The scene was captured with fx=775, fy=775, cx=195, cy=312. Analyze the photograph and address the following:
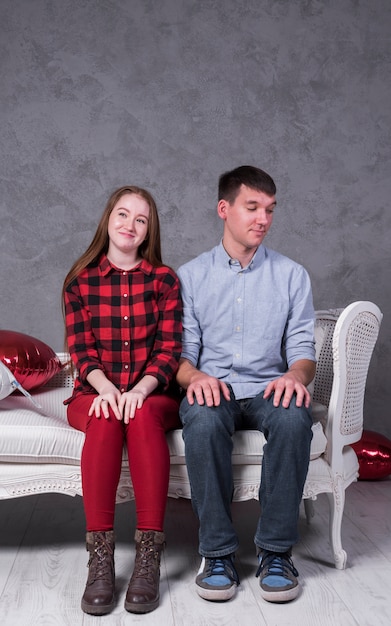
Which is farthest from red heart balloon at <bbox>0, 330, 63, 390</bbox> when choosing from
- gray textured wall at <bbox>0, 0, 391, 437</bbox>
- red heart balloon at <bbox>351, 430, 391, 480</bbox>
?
red heart balloon at <bbox>351, 430, 391, 480</bbox>

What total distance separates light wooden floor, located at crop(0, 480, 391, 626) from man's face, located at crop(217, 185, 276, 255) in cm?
91

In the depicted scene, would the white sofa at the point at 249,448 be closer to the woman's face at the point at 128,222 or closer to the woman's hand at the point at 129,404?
the woman's hand at the point at 129,404

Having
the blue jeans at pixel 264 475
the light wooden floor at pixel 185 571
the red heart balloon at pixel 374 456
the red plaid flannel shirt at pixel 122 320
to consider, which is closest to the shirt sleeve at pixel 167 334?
the red plaid flannel shirt at pixel 122 320

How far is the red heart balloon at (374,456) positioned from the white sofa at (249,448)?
88cm

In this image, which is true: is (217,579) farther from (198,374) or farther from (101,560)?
(198,374)

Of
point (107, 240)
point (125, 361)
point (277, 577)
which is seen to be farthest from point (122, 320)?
point (277, 577)

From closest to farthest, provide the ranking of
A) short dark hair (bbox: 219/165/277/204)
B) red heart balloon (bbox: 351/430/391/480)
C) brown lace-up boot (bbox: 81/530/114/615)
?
brown lace-up boot (bbox: 81/530/114/615) → short dark hair (bbox: 219/165/277/204) → red heart balloon (bbox: 351/430/391/480)

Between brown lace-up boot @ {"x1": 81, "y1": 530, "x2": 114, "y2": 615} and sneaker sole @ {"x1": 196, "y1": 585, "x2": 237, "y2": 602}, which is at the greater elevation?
brown lace-up boot @ {"x1": 81, "y1": 530, "x2": 114, "y2": 615}

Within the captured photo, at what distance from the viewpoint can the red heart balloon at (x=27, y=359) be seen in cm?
245

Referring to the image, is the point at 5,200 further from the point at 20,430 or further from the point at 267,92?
the point at 20,430

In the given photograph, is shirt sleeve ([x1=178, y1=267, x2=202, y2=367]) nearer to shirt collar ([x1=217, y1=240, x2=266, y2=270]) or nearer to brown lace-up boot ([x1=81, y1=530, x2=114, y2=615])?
shirt collar ([x1=217, y1=240, x2=266, y2=270])

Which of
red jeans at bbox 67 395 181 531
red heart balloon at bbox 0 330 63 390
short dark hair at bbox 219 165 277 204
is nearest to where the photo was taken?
red jeans at bbox 67 395 181 531

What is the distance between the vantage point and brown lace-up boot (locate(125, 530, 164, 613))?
181cm

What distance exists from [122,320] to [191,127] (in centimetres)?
157
